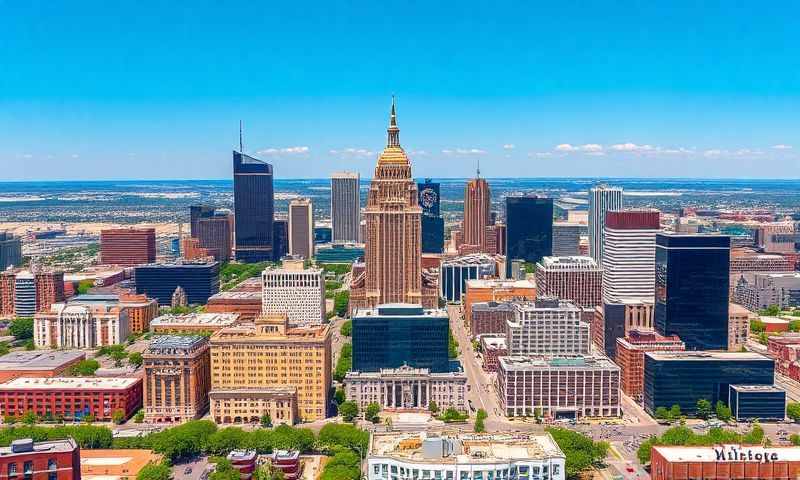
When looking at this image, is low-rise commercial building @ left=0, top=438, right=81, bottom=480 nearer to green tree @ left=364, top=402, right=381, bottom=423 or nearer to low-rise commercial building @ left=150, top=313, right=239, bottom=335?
green tree @ left=364, top=402, right=381, bottom=423

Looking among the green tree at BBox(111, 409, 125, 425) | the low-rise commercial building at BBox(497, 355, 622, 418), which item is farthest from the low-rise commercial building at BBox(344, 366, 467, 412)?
the green tree at BBox(111, 409, 125, 425)

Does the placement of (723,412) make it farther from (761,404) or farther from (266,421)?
(266,421)

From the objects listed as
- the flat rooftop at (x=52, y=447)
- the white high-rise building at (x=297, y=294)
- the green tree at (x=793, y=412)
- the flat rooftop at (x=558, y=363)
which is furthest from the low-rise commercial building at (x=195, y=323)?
the green tree at (x=793, y=412)

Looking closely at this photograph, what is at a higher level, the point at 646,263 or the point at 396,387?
the point at 646,263

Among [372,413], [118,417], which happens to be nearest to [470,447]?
[372,413]

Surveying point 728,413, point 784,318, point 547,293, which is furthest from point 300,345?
point 784,318

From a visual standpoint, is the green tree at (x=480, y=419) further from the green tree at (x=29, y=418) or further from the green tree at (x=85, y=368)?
the green tree at (x=85, y=368)

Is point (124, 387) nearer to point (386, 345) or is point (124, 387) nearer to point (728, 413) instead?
point (386, 345)
